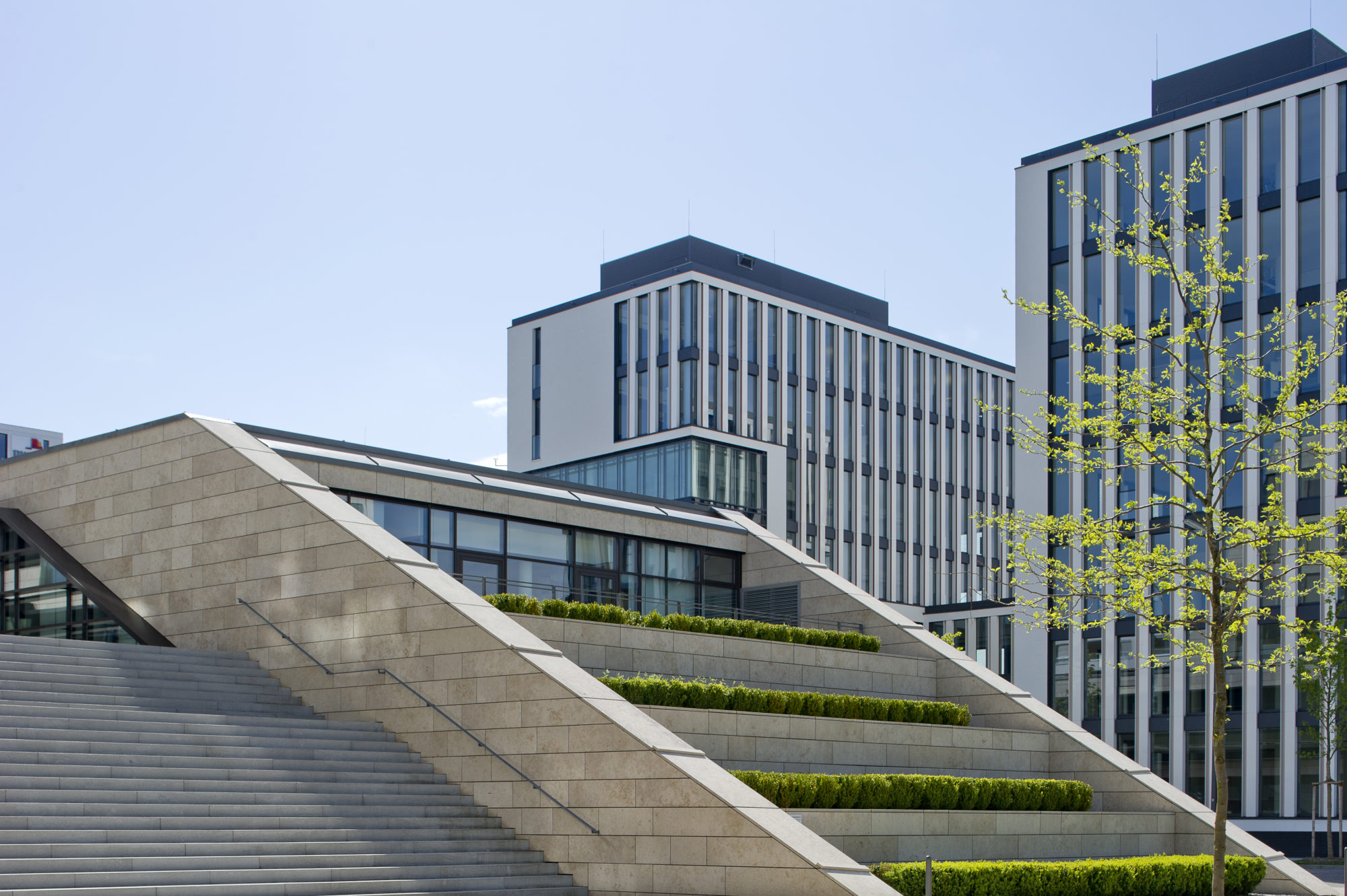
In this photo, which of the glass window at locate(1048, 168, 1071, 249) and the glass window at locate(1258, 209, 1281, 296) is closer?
the glass window at locate(1258, 209, 1281, 296)

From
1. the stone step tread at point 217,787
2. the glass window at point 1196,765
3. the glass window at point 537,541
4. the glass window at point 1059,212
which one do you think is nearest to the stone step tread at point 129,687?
the stone step tread at point 217,787

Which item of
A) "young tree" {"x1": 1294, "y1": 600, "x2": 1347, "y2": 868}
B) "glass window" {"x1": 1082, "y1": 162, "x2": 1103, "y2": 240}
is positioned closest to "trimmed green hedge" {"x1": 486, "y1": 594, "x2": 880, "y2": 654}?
"young tree" {"x1": 1294, "y1": 600, "x2": 1347, "y2": 868}

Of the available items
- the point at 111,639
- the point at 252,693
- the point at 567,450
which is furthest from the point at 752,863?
the point at 567,450

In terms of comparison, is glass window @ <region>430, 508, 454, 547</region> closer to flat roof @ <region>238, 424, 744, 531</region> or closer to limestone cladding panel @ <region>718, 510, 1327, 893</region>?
flat roof @ <region>238, 424, 744, 531</region>

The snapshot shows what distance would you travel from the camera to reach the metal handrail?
56.2ft

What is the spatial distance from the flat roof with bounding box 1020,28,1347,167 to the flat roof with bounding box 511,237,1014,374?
20615 millimetres

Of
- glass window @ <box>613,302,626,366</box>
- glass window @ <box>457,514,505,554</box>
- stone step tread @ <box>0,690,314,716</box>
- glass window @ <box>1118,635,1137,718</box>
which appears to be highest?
glass window @ <box>613,302,626,366</box>

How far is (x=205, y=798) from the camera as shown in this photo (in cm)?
1565

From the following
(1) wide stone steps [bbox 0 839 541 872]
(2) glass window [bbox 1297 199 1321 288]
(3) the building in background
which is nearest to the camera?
(1) wide stone steps [bbox 0 839 541 872]

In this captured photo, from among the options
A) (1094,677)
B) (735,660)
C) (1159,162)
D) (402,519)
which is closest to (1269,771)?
(1094,677)

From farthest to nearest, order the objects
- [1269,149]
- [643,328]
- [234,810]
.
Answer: [643,328] < [1269,149] < [234,810]

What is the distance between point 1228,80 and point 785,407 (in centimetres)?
2849

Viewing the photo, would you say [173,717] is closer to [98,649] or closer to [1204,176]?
[98,649]

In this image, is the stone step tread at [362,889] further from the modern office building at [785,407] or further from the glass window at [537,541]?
the modern office building at [785,407]
